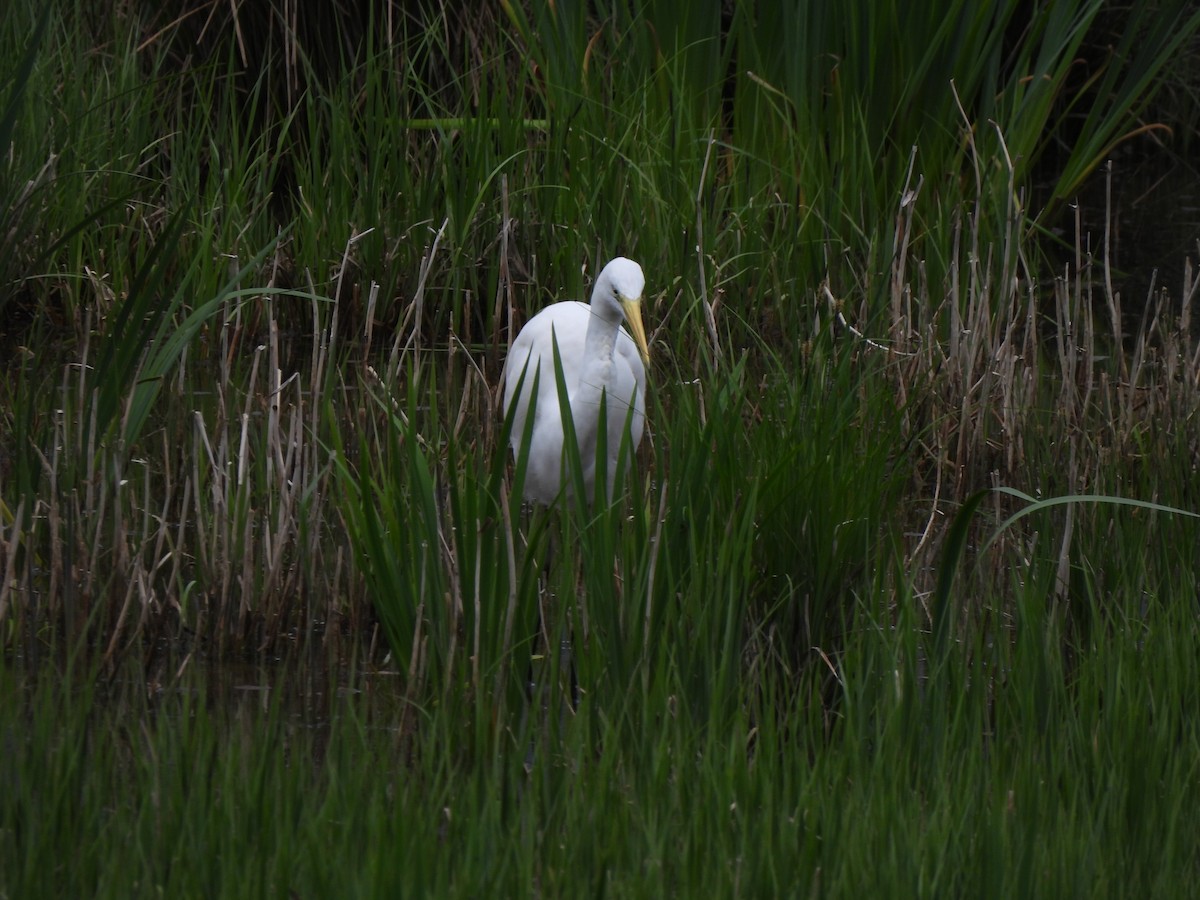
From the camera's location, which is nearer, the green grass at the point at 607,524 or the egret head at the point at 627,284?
the green grass at the point at 607,524

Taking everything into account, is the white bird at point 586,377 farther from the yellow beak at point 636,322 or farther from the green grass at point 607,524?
the green grass at point 607,524

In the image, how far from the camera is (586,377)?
144 inches

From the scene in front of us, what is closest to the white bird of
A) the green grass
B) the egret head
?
the egret head

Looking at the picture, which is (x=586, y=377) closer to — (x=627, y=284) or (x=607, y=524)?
(x=627, y=284)

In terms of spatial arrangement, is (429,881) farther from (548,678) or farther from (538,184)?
(538,184)

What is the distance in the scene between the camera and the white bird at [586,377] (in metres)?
3.43

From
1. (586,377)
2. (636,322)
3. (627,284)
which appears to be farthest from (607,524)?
(586,377)

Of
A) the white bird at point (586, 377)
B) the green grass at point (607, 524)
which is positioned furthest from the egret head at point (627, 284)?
the green grass at point (607, 524)

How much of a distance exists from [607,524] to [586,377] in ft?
3.61

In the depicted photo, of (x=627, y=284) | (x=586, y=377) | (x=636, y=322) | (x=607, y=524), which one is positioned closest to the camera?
(x=607, y=524)

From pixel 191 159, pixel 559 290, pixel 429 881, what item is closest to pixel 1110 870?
pixel 429 881

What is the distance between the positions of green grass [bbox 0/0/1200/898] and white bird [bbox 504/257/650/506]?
119mm

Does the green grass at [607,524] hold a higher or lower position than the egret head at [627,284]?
lower

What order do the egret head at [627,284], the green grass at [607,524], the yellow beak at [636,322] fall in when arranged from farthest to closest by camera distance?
the egret head at [627,284] < the yellow beak at [636,322] < the green grass at [607,524]
